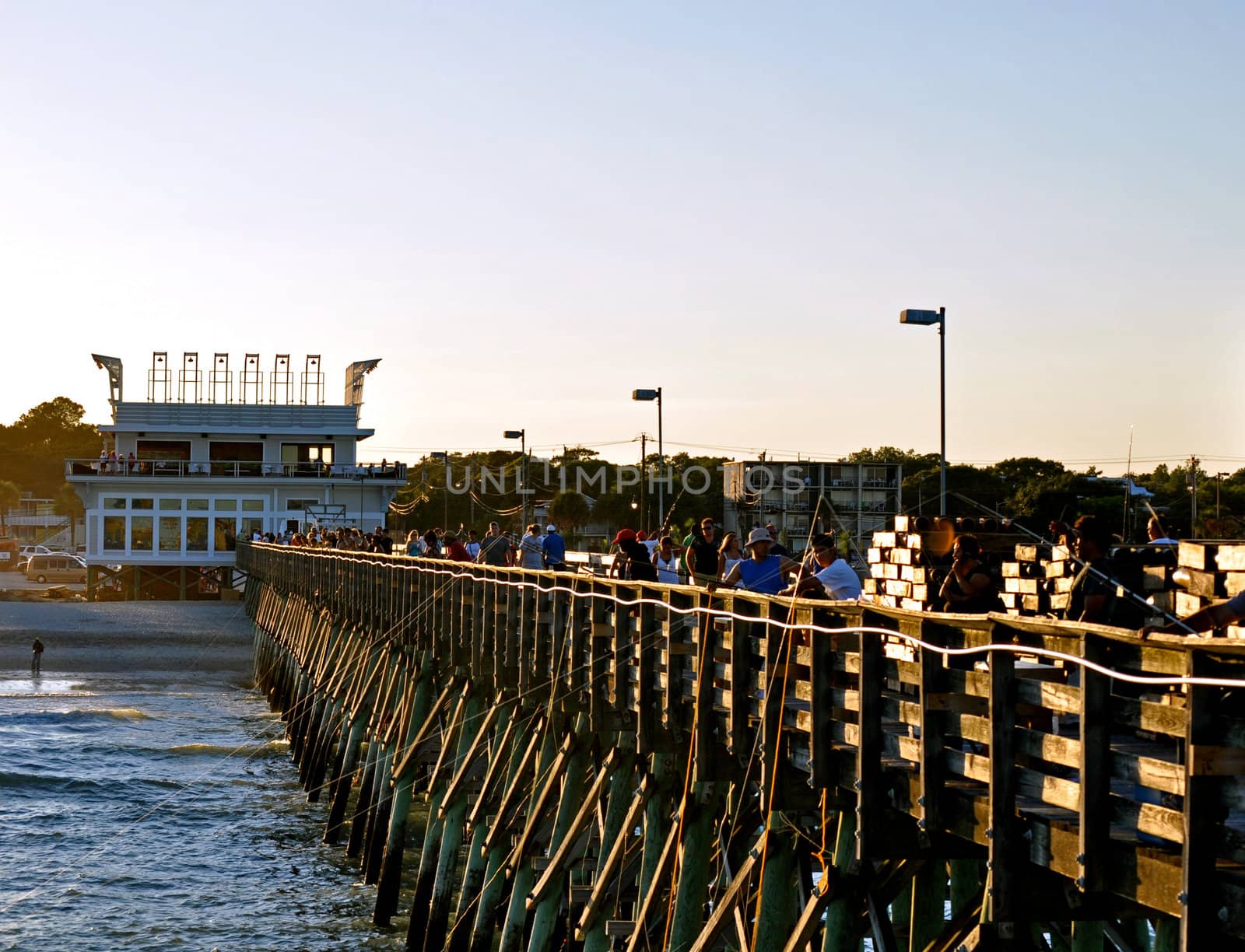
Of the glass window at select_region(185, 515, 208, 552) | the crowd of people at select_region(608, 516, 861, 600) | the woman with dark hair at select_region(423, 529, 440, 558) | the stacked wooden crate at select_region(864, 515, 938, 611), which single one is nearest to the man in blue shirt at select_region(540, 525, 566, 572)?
the crowd of people at select_region(608, 516, 861, 600)

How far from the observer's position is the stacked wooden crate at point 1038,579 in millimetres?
11570

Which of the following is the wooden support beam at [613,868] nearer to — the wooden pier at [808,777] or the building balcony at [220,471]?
the wooden pier at [808,777]

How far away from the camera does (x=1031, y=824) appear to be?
753cm

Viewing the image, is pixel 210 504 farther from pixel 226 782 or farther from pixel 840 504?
pixel 226 782

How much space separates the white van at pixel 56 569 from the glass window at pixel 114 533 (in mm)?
39018

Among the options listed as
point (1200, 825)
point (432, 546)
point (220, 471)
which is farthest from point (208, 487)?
point (1200, 825)

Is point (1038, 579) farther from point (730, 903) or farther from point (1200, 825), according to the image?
point (1200, 825)

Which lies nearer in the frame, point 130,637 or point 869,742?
point 869,742

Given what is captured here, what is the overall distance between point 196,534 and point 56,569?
54408mm

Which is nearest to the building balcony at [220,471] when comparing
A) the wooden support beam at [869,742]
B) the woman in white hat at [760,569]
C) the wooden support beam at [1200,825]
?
the woman in white hat at [760,569]

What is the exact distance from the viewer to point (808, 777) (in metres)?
10.6

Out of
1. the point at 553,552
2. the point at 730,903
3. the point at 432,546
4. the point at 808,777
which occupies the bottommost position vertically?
the point at 730,903

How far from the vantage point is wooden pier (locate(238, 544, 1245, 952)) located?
21.7 feet

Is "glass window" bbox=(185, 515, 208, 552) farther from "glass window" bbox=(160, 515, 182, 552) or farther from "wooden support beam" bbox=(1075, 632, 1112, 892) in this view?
"wooden support beam" bbox=(1075, 632, 1112, 892)
